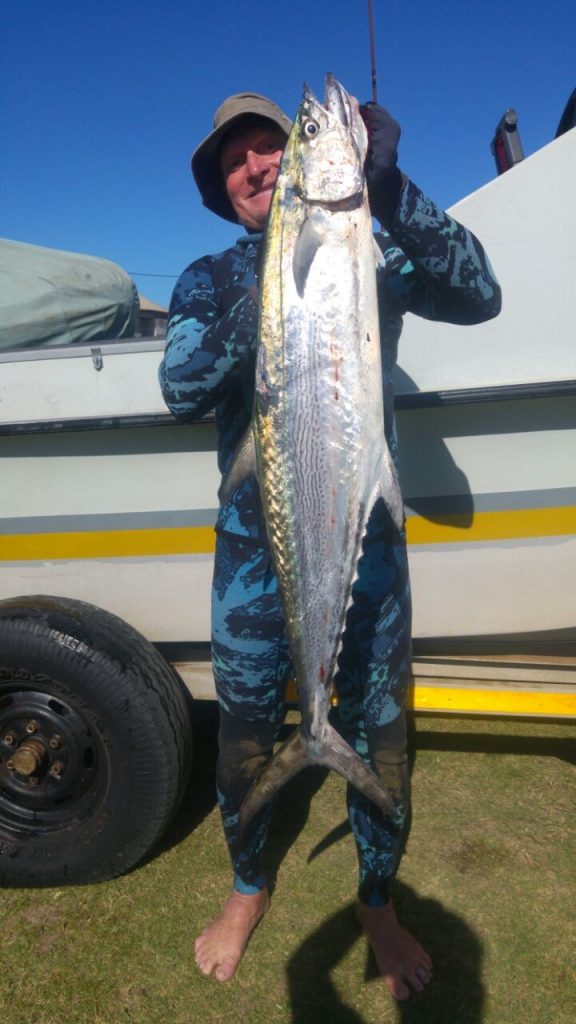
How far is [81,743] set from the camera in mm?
2553

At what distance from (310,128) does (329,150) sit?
2.9 inches

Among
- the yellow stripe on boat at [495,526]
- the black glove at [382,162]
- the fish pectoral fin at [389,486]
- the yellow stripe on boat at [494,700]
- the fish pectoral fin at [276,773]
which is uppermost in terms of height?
the black glove at [382,162]

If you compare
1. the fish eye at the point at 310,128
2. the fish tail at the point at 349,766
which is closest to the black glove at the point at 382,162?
the fish eye at the point at 310,128

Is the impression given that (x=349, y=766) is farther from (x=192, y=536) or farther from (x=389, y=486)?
(x=192, y=536)

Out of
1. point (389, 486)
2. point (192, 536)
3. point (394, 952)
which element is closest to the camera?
point (389, 486)

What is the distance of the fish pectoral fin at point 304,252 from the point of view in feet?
5.00

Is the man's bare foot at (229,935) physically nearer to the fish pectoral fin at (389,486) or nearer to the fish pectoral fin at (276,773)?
the fish pectoral fin at (276,773)

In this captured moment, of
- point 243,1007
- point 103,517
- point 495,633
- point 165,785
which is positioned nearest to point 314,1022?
point 243,1007

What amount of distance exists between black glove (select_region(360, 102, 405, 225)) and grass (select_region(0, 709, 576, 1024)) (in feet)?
7.24

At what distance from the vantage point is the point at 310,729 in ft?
6.10

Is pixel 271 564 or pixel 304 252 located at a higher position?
pixel 304 252

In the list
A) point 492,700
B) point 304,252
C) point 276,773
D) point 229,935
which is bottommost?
point 229,935

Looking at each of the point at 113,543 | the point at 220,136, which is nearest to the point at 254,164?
the point at 220,136

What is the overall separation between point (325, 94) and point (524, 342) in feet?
3.70
